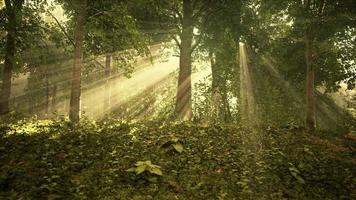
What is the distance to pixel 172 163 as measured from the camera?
8.90m

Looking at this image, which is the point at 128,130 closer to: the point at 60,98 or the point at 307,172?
the point at 307,172

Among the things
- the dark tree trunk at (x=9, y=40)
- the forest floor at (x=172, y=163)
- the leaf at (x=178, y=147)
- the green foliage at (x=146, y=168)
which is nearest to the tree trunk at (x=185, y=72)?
the forest floor at (x=172, y=163)

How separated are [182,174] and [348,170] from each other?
4.83 metres

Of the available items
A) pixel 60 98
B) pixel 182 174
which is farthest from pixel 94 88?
pixel 182 174

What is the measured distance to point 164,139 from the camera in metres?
10.7

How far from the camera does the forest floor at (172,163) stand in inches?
294

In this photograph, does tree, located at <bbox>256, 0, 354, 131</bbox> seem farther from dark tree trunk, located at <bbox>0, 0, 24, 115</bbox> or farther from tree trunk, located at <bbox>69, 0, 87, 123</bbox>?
dark tree trunk, located at <bbox>0, 0, 24, 115</bbox>

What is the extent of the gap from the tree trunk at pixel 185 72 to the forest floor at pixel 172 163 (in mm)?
5955

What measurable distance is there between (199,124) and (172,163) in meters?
4.56

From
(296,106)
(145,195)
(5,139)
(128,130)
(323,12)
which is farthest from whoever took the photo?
(296,106)

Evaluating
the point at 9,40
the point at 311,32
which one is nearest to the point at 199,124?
the point at 311,32

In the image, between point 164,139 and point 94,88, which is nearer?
point 164,139

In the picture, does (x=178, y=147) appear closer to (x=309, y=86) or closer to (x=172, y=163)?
(x=172, y=163)

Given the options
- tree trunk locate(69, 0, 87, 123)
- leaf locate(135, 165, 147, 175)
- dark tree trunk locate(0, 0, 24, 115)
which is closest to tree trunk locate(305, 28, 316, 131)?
leaf locate(135, 165, 147, 175)
